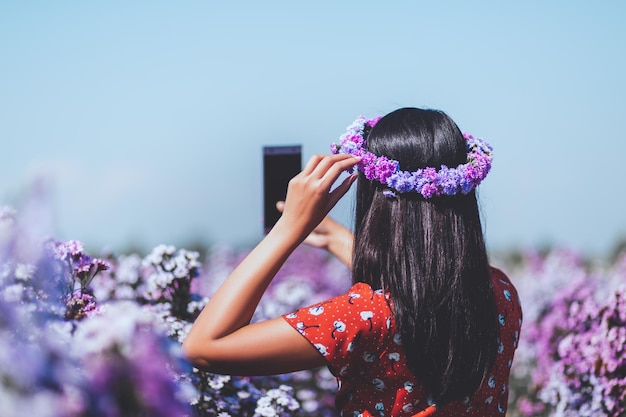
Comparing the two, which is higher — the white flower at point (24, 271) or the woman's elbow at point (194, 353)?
the white flower at point (24, 271)

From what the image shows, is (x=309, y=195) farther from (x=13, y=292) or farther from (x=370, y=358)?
(x=13, y=292)

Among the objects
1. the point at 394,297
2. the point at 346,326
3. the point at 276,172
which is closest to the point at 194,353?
the point at 346,326

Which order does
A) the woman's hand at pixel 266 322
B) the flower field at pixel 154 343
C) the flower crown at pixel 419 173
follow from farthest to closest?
the flower crown at pixel 419 173 → the woman's hand at pixel 266 322 → the flower field at pixel 154 343

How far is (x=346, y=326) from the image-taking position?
172 cm

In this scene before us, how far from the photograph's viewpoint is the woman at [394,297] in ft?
5.52

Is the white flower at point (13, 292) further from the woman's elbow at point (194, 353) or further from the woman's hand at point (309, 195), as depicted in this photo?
the woman's hand at point (309, 195)

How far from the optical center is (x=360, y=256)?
1.91 m

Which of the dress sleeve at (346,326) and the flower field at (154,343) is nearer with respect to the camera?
the flower field at (154,343)

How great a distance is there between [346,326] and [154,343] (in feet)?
2.12

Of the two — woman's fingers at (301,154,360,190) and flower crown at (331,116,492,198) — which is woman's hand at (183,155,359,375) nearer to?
woman's fingers at (301,154,360,190)

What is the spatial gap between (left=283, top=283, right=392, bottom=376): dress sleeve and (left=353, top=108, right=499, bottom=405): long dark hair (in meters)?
0.06

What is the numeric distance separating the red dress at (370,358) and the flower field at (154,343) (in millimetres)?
343

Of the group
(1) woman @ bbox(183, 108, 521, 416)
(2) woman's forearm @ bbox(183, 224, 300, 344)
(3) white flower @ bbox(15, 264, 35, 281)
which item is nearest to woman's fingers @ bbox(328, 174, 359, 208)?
(1) woman @ bbox(183, 108, 521, 416)

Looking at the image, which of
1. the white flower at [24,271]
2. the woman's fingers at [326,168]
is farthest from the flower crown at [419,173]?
the white flower at [24,271]
